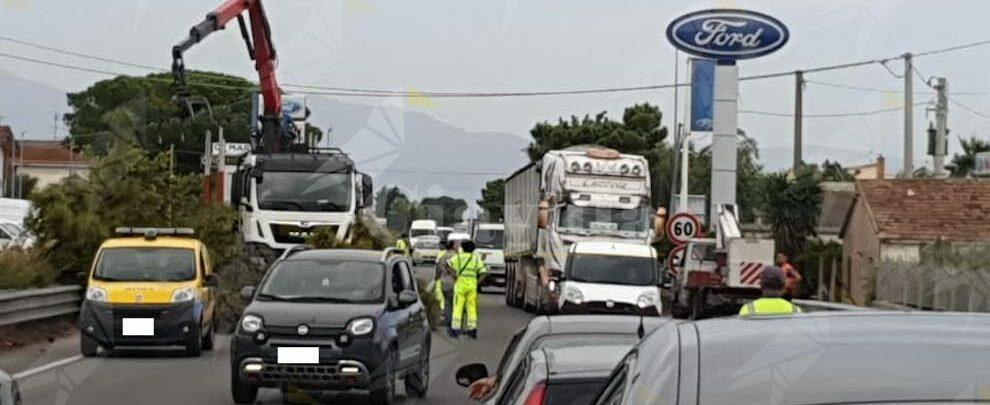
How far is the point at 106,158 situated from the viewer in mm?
29922

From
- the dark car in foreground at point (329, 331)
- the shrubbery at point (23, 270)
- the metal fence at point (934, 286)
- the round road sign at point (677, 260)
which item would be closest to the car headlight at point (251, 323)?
the dark car in foreground at point (329, 331)

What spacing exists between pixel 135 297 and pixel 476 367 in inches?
461

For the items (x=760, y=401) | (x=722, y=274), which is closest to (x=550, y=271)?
(x=722, y=274)

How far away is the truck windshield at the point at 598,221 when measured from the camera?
34.4 m

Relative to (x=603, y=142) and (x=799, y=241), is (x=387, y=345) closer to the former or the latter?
(x=799, y=241)

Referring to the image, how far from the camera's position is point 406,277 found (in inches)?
675

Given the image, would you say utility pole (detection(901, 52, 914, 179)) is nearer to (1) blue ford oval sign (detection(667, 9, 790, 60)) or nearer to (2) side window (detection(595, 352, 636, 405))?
(1) blue ford oval sign (detection(667, 9, 790, 60))

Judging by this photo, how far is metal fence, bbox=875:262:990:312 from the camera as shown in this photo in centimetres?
2275

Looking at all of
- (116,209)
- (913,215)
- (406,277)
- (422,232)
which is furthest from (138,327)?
(422,232)

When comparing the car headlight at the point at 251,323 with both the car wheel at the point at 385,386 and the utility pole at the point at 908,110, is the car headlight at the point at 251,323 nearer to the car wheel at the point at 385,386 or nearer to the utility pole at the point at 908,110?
the car wheel at the point at 385,386

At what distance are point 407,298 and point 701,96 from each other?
30.2 m

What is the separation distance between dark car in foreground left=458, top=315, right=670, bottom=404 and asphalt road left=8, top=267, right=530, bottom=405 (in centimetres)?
685

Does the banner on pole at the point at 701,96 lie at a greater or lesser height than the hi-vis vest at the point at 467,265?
greater

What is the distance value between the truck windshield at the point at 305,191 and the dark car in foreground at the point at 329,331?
13.6 metres
